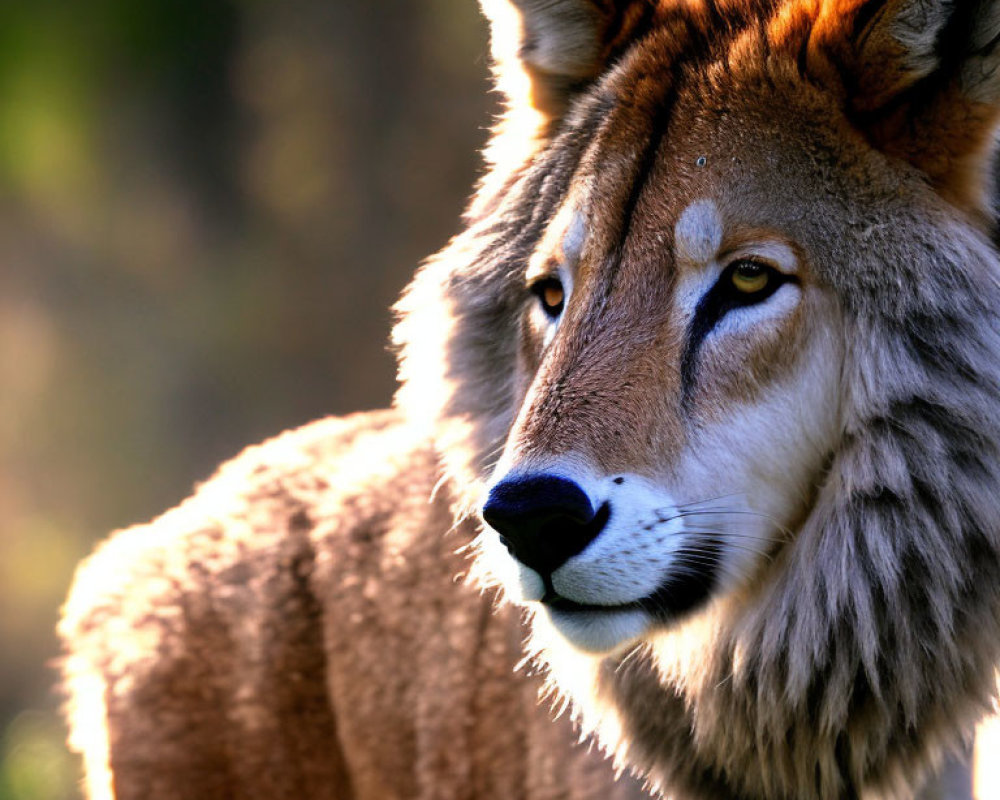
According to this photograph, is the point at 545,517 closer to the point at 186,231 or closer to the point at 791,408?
the point at 791,408

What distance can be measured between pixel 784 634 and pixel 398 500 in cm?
162

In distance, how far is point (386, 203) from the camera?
9.09 m

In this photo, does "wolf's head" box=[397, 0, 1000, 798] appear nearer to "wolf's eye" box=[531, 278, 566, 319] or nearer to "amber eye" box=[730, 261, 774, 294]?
"amber eye" box=[730, 261, 774, 294]

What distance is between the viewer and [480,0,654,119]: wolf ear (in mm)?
3396

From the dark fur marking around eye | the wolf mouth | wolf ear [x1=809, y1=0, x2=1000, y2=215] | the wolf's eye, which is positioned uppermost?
the wolf's eye

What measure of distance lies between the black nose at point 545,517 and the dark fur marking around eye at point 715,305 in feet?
1.39

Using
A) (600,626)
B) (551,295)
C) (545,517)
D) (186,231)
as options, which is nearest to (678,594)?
(600,626)

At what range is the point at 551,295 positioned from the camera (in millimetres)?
3230

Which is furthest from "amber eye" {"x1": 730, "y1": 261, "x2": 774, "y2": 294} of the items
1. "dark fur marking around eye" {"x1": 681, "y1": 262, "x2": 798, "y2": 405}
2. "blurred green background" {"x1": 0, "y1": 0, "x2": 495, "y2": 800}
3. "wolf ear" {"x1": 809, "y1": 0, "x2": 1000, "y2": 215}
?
"blurred green background" {"x1": 0, "y1": 0, "x2": 495, "y2": 800}

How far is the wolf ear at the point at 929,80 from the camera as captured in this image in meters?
2.77

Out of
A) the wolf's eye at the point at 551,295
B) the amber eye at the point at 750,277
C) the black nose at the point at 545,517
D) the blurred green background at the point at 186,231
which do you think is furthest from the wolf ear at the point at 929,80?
the blurred green background at the point at 186,231

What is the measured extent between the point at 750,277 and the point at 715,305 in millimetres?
99

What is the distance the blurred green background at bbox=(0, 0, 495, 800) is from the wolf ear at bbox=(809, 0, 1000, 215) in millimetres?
5997

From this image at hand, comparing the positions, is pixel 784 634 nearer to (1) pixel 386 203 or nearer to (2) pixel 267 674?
(2) pixel 267 674
